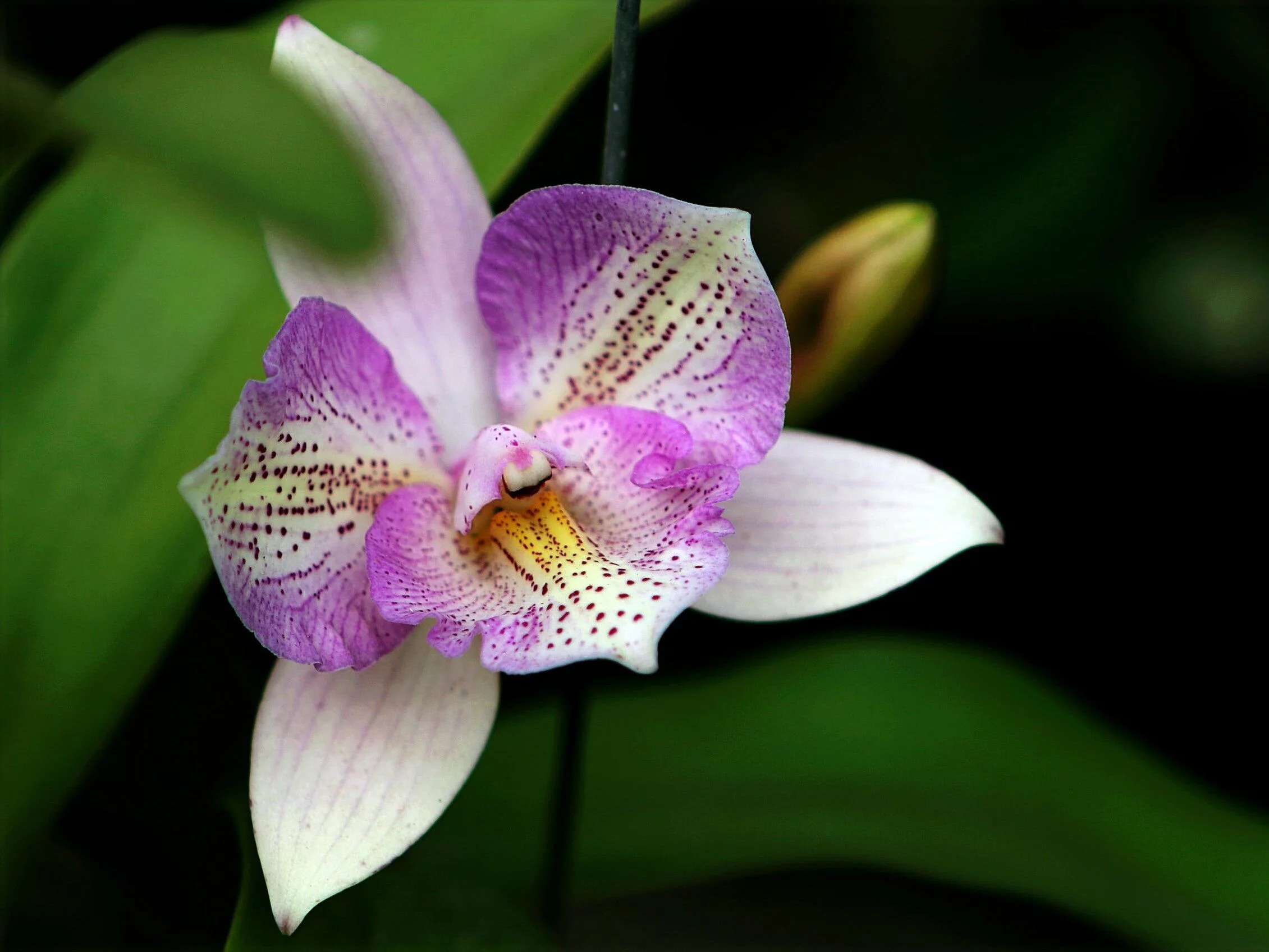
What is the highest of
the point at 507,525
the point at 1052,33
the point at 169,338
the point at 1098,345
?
the point at 169,338

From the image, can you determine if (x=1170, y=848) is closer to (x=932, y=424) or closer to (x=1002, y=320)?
(x=932, y=424)

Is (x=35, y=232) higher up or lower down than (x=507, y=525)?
higher up

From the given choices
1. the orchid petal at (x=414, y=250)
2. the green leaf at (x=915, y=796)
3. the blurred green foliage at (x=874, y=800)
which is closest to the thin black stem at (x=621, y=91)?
the orchid petal at (x=414, y=250)

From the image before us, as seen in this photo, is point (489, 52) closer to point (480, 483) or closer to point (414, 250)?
point (414, 250)

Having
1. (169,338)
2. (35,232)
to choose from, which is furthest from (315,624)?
(35,232)

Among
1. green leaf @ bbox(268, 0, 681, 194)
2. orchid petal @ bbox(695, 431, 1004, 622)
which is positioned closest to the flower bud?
orchid petal @ bbox(695, 431, 1004, 622)

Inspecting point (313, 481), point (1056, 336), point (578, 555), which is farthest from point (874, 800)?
point (1056, 336)
